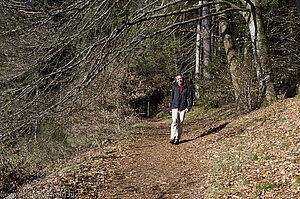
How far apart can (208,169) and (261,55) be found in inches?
190

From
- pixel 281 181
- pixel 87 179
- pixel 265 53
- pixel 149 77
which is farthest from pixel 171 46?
Answer: pixel 281 181

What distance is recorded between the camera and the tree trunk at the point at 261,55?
7734mm

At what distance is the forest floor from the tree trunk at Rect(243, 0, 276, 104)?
614 mm

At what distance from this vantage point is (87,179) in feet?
16.8

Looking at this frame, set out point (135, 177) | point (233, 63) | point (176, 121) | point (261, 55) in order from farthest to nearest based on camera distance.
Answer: point (233, 63) < point (261, 55) < point (176, 121) < point (135, 177)

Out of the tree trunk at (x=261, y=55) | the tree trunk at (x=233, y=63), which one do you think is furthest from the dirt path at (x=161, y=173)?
the tree trunk at (x=261, y=55)

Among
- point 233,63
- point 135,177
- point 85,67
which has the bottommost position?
point 135,177

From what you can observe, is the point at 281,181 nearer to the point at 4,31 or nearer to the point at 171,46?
the point at 4,31

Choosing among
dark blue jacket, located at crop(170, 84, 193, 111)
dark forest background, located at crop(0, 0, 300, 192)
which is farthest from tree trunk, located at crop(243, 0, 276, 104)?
dark blue jacket, located at crop(170, 84, 193, 111)

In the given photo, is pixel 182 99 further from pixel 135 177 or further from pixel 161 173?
pixel 135 177

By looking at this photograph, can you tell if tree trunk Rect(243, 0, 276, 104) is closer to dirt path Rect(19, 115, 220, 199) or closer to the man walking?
the man walking

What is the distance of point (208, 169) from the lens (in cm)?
497

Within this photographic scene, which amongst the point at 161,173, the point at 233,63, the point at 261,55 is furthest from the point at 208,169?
the point at 233,63

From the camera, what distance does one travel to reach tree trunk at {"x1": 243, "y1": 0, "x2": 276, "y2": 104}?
773cm
